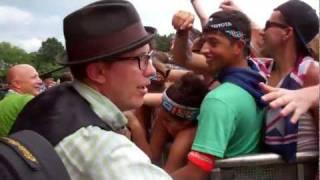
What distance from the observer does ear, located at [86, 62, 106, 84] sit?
5.74ft

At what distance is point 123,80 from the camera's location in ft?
5.84

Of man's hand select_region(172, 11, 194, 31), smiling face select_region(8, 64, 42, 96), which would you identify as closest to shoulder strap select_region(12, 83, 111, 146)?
man's hand select_region(172, 11, 194, 31)

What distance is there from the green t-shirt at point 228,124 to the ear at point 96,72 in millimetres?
709

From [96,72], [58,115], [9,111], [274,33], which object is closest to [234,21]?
Result: [274,33]

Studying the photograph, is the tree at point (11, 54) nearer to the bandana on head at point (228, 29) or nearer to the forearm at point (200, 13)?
the forearm at point (200, 13)

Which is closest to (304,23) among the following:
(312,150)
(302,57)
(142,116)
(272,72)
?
(302,57)

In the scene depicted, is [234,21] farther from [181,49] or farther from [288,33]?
[181,49]

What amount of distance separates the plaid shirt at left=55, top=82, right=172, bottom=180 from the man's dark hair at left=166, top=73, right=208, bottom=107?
1223 millimetres

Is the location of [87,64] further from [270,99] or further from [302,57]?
[302,57]

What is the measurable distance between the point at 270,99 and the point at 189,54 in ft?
3.81

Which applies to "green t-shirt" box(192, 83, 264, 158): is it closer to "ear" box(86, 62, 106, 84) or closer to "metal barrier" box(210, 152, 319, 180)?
"metal barrier" box(210, 152, 319, 180)

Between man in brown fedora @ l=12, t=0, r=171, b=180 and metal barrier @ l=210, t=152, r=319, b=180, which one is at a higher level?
man in brown fedora @ l=12, t=0, r=171, b=180

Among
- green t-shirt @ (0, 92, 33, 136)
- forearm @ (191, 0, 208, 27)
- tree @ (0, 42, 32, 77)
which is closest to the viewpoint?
forearm @ (191, 0, 208, 27)

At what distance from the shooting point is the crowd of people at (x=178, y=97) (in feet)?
5.02
